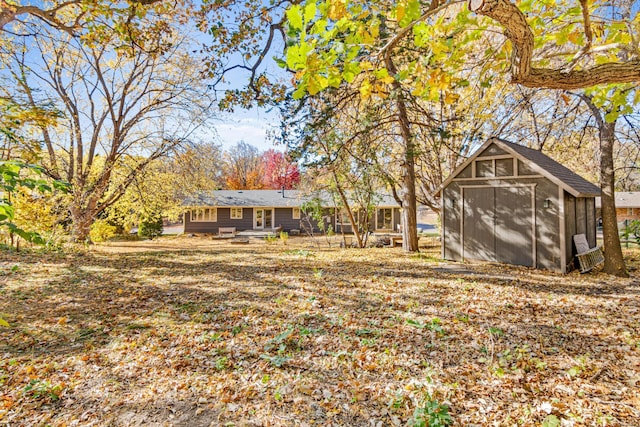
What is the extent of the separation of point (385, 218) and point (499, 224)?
18700mm

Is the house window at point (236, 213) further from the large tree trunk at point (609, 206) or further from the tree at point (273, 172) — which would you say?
the large tree trunk at point (609, 206)

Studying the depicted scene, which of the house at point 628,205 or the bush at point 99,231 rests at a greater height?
the house at point 628,205

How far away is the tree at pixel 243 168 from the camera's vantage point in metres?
41.2

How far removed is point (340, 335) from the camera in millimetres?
4305

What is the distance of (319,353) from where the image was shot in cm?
386

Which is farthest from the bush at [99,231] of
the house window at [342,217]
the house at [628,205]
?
the house at [628,205]

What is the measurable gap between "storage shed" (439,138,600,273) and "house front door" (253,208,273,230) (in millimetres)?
18623

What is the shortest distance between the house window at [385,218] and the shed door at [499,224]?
58.3ft

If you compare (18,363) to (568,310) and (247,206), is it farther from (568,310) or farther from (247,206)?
(247,206)

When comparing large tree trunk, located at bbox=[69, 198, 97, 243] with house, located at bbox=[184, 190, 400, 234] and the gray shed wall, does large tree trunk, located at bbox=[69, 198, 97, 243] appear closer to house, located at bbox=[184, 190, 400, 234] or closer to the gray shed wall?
house, located at bbox=[184, 190, 400, 234]

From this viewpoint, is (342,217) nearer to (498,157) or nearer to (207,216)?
(498,157)

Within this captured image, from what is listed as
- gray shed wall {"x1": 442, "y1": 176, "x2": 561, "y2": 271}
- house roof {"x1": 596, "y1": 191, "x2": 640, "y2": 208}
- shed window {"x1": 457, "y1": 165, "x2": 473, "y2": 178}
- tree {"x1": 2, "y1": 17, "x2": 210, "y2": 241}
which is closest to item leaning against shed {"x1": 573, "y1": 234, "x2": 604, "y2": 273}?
gray shed wall {"x1": 442, "y1": 176, "x2": 561, "y2": 271}

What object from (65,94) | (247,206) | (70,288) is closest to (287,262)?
(70,288)

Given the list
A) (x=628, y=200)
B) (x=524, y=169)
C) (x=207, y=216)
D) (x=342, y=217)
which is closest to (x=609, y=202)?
(x=524, y=169)
